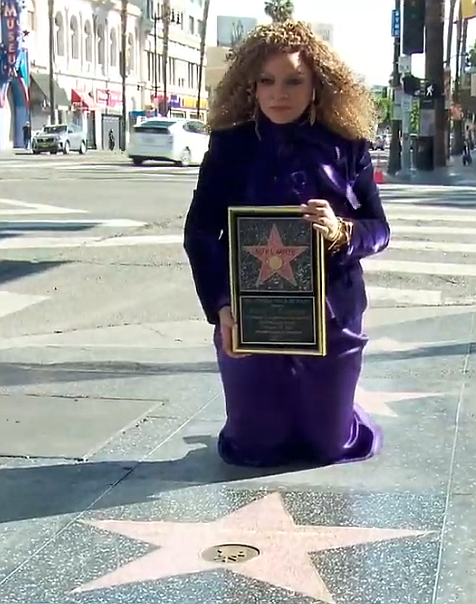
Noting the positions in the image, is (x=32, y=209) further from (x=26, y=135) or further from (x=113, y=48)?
(x=113, y=48)

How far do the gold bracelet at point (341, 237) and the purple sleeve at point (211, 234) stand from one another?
1.44ft

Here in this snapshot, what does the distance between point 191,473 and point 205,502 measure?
1.28ft

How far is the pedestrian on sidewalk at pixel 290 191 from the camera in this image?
4395 millimetres

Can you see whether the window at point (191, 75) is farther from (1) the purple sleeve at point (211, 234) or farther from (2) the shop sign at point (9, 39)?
(1) the purple sleeve at point (211, 234)

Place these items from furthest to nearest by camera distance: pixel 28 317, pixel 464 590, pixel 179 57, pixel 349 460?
pixel 179 57
pixel 28 317
pixel 349 460
pixel 464 590

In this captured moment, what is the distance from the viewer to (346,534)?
393cm

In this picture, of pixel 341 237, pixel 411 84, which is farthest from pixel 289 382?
pixel 411 84

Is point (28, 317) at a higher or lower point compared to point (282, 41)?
lower

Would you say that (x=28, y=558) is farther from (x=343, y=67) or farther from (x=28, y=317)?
(x=28, y=317)

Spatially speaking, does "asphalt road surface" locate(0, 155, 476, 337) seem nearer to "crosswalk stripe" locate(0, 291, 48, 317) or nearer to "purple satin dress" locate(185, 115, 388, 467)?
"crosswalk stripe" locate(0, 291, 48, 317)

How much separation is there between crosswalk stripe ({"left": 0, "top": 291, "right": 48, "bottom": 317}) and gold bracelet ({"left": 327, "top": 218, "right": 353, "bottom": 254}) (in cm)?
490

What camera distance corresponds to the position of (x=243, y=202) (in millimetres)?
4477

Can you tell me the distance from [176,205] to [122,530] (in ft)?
45.2

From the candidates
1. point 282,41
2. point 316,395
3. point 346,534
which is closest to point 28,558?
point 346,534
